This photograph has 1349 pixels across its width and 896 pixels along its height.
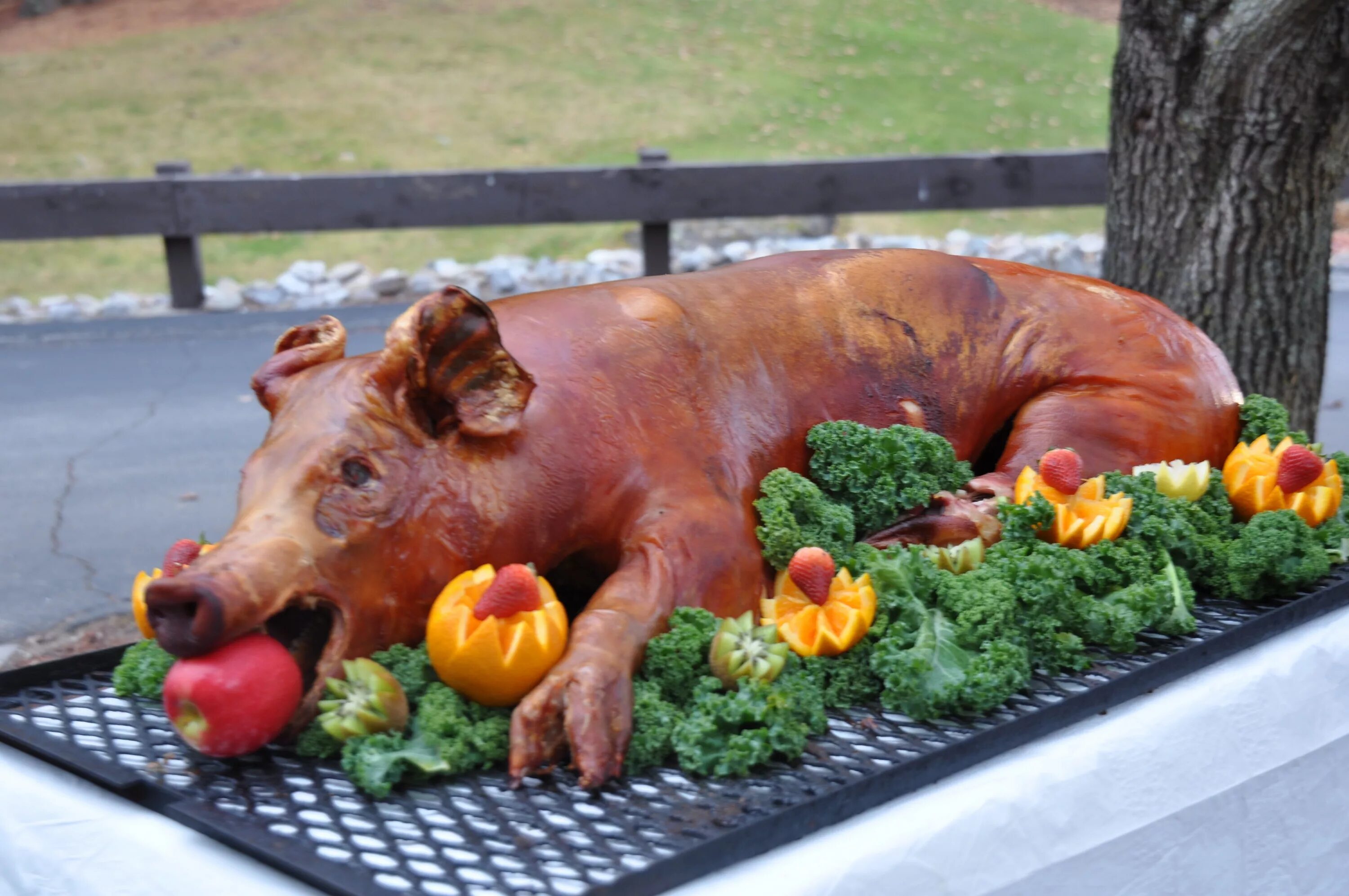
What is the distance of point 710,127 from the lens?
681 inches

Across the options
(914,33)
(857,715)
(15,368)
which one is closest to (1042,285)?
(857,715)

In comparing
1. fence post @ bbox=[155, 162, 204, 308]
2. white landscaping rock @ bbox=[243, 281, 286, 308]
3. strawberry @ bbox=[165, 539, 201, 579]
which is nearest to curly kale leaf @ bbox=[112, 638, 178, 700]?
strawberry @ bbox=[165, 539, 201, 579]

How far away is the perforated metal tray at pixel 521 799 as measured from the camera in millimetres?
1504

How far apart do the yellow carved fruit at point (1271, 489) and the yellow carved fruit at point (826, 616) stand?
844mm

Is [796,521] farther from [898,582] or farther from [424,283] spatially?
[424,283]

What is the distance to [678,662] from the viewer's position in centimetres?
185

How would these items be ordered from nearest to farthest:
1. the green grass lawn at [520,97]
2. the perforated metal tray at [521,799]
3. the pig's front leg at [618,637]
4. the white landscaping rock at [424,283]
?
the perforated metal tray at [521,799], the pig's front leg at [618,637], the white landscaping rock at [424,283], the green grass lawn at [520,97]

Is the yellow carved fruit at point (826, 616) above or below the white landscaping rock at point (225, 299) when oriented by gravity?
above

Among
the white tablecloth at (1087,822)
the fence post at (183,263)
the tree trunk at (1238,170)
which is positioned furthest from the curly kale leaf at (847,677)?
the fence post at (183,263)

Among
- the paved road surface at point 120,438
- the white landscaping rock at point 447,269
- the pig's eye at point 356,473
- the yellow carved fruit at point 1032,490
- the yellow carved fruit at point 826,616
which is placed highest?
the pig's eye at point 356,473

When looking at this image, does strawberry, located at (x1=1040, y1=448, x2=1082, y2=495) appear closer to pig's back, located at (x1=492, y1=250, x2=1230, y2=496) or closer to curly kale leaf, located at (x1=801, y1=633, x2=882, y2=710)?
pig's back, located at (x1=492, y1=250, x2=1230, y2=496)

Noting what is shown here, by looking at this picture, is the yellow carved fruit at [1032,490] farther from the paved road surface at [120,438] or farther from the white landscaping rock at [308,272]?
the white landscaping rock at [308,272]

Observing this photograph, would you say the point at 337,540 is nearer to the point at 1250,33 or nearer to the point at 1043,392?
the point at 1043,392

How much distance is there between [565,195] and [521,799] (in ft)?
20.4
